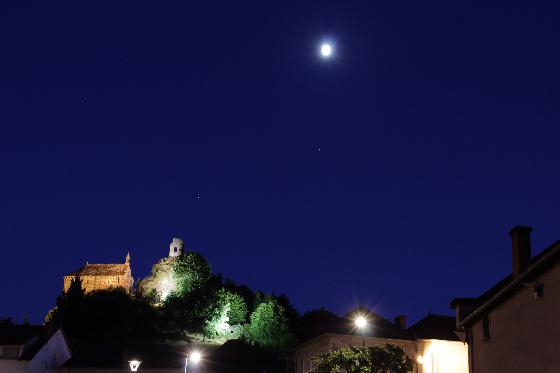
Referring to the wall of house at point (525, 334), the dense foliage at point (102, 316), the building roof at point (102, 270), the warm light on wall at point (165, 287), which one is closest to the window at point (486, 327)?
the wall of house at point (525, 334)

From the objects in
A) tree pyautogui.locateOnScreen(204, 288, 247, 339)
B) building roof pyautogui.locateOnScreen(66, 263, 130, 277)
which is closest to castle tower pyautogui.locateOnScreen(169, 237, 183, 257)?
building roof pyautogui.locateOnScreen(66, 263, 130, 277)

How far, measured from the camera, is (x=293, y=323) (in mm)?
99250

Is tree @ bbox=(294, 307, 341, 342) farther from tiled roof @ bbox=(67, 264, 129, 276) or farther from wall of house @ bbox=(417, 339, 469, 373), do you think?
wall of house @ bbox=(417, 339, 469, 373)

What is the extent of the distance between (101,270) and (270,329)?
58087 mm

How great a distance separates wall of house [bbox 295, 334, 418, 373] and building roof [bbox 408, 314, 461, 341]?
1177 millimetres

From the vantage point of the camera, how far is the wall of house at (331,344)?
151ft

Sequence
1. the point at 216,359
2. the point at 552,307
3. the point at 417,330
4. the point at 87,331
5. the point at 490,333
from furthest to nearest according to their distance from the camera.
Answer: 1. the point at 87,331
2. the point at 216,359
3. the point at 417,330
4. the point at 490,333
5. the point at 552,307

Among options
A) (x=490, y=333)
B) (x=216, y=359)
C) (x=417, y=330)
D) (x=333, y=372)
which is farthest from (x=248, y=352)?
(x=490, y=333)

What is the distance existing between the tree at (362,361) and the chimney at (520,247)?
12.9 metres

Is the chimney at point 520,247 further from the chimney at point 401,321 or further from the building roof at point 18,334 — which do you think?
the building roof at point 18,334

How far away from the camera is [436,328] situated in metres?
43.6

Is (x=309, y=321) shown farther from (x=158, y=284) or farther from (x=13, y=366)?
(x=13, y=366)

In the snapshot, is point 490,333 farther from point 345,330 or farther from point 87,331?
point 87,331

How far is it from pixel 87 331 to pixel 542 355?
77.8 m
